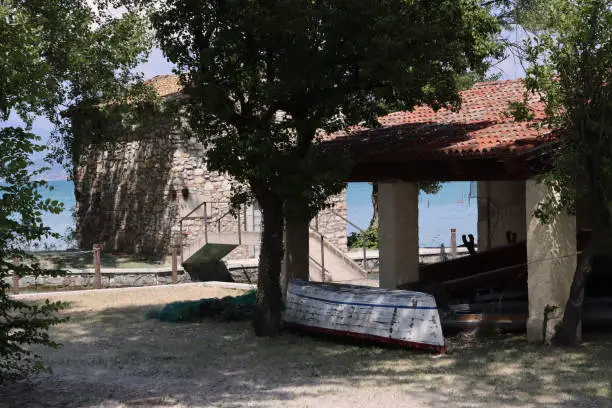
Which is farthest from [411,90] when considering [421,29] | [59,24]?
[59,24]

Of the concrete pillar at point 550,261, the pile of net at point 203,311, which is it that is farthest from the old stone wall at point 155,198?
the concrete pillar at point 550,261

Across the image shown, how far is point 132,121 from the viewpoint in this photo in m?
23.1

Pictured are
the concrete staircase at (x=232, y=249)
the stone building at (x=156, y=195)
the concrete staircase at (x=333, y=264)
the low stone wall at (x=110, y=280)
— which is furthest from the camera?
the stone building at (x=156, y=195)

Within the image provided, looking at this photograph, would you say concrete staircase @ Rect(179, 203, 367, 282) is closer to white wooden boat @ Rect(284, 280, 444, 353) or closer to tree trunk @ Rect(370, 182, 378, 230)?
tree trunk @ Rect(370, 182, 378, 230)

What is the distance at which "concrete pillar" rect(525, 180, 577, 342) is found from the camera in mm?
11820

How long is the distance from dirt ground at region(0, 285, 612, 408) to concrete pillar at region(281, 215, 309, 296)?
1556mm

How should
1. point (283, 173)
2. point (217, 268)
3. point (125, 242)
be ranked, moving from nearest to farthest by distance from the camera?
point (283, 173) → point (217, 268) → point (125, 242)

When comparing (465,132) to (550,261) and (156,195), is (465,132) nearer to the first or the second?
(550,261)

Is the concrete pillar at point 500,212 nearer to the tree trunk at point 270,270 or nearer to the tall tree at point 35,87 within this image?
the tree trunk at point 270,270

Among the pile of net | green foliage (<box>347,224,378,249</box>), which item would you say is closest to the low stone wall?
the pile of net

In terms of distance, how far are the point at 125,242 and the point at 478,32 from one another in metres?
16.1

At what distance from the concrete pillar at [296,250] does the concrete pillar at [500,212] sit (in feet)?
16.7

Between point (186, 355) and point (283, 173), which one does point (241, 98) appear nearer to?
point (283, 173)

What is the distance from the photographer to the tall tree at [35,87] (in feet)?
27.9
